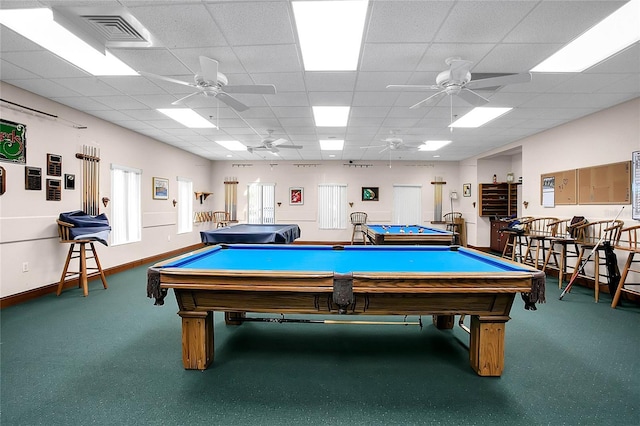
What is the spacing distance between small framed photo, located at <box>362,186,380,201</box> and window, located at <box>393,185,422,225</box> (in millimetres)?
607

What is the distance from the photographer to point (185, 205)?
8.04m

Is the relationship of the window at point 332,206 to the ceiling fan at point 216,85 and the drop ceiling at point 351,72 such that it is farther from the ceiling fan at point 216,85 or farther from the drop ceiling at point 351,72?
the ceiling fan at point 216,85

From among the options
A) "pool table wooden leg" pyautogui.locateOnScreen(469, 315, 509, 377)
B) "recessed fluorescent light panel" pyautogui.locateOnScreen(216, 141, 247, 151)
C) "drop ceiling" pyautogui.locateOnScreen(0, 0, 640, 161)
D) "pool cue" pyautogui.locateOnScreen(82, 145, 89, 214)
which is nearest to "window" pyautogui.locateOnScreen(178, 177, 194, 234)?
"recessed fluorescent light panel" pyautogui.locateOnScreen(216, 141, 247, 151)

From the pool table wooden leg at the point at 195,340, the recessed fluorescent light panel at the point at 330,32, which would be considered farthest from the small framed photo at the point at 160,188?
the pool table wooden leg at the point at 195,340

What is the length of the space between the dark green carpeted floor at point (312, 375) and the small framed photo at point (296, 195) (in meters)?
6.48

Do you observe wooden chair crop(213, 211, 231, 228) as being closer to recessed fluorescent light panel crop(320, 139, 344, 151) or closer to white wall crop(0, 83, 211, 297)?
white wall crop(0, 83, 211, 297)

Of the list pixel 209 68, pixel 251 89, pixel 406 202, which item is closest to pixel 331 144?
pixel 406 202

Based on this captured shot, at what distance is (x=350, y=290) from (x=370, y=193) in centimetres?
776

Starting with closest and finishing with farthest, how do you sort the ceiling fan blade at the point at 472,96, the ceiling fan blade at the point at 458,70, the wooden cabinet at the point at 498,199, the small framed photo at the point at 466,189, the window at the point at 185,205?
the ceiling fan blade at the point at 458,70, the ceiling fan blade at the point at 472,96, the window at the point at 185,205, the wooden cabinet at the point at 498,199, the small framed photo at the point at 466,189

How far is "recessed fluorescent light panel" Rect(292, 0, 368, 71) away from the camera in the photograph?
2217mm

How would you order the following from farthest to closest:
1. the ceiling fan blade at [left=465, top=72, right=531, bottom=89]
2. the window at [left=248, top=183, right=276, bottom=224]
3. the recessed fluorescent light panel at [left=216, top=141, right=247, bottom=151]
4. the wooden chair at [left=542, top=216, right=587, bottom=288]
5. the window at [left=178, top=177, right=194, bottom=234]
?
the window at [left=248, top=183, right=276, bottom=224]
the window at [left=178, top=177, right=194, bottom=234]
the recessed fluorescent light panel at [left=216, top=141, right=247, bottom=151]
the wooden chair at [left=542, top=216, right=587, bottom=288]
the ceiling fan blade at [left=465, top=72, right=531, bottom=89]

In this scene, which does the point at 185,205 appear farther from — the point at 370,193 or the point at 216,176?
the point at 370,193

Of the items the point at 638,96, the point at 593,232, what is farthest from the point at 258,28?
the point at 593,232

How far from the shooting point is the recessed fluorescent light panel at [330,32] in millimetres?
2217
